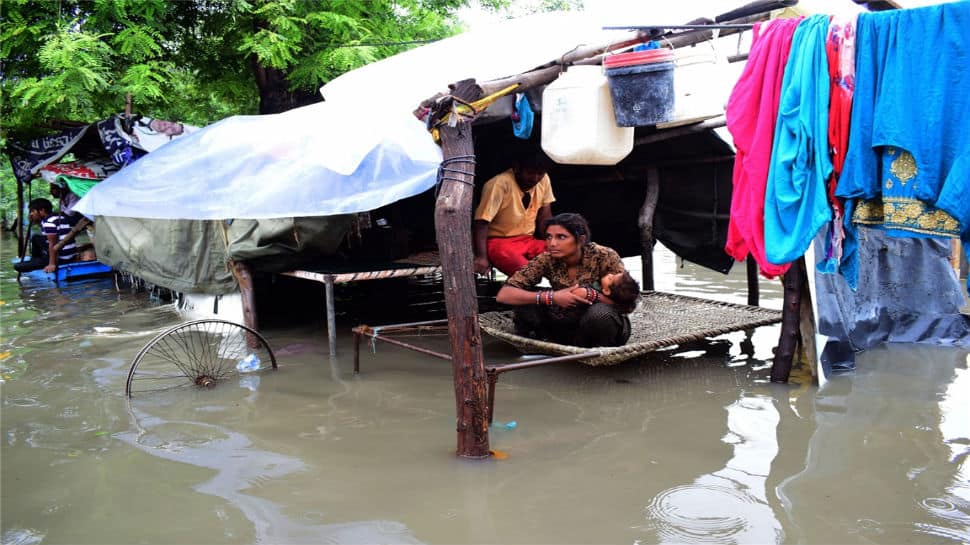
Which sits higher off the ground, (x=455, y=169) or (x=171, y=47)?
(x=171, y=47)

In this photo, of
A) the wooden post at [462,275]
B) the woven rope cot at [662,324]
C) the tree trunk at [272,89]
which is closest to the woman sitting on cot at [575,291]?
the woven rope cot at [662,324]

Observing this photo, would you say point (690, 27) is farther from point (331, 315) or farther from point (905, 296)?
point (905, 296)

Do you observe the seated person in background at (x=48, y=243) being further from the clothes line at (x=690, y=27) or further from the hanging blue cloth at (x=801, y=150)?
the hanging blue cloth at (x=801, y=150)

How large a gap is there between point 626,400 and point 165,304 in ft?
21.7

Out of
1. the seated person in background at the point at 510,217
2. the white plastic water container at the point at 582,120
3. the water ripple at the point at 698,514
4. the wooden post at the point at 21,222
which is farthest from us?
the wooden post at the point at 21,222

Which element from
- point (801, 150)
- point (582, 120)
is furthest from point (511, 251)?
point (801, 150)

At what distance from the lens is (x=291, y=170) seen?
19.2ft

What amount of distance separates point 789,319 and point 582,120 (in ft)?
6.63

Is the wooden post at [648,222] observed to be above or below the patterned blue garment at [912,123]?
below

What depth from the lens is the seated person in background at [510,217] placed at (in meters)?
6.85

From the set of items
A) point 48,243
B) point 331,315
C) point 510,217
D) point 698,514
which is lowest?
point 698,514

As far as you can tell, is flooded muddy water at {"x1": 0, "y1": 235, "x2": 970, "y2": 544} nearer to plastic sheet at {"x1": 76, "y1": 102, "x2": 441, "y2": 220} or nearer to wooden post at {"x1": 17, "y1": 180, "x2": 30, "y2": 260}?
plastic sheet at {"x1": 76, "y1": 102, "x2": 441, "y2": 220}

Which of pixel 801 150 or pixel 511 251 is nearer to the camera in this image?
pixel 801 150

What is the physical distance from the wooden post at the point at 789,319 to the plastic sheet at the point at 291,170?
9.10ft
